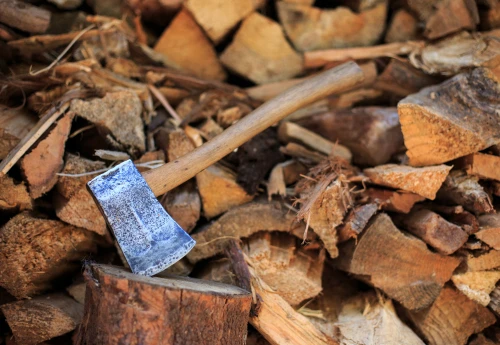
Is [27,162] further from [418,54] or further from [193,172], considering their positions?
[418,54]

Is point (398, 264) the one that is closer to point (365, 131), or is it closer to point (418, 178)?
point (418, 178)

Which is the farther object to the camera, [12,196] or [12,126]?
[12,126]

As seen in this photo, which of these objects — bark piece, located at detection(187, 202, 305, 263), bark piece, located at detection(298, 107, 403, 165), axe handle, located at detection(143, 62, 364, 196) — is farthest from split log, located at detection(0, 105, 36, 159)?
bark piece, located at detection(298, 107, 403, 165)

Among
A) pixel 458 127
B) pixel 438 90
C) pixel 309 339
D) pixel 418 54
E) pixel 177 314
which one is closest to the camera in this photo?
pixel 177 314

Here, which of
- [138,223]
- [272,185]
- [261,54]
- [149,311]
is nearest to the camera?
[149,311]

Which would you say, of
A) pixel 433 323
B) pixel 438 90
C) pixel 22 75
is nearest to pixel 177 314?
pixel 433 323

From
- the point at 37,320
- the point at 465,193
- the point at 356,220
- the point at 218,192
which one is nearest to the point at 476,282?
the point at 465,193

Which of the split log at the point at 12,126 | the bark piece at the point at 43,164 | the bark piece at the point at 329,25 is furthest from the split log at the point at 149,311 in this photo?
the bark piece at the point at 329,25
